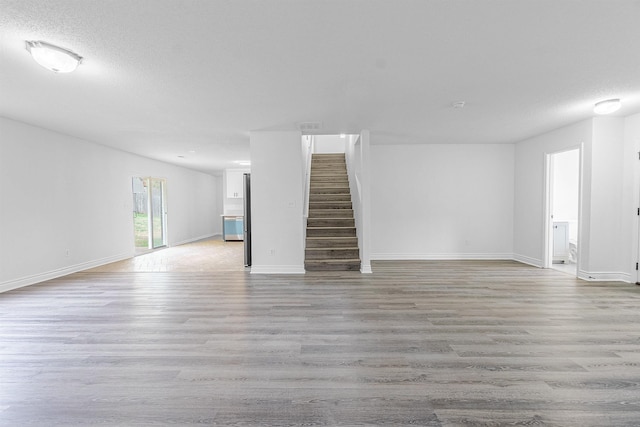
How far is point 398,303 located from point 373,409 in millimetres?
2158

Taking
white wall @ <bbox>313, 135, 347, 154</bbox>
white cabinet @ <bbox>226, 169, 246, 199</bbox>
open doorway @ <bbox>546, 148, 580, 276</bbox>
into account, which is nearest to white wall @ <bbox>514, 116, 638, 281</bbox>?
open doorway @ <bbox>546, 148, 580, 276</bbox>

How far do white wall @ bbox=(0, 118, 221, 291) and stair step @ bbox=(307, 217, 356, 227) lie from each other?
4424 millimetres

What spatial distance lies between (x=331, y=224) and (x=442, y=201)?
2580 mm

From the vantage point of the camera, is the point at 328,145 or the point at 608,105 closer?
the point at 608,105

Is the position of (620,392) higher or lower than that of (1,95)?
lower

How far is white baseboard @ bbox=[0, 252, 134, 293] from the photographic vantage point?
471cm

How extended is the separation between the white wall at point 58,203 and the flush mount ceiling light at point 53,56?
305 centimetres

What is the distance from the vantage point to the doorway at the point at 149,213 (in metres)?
8.70

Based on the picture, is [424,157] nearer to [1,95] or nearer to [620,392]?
[620,392]

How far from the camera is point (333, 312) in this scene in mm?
3645

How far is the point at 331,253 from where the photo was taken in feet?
20.6

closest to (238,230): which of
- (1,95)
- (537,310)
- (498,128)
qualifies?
(1,95)

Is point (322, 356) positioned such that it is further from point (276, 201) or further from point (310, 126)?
point (310, 126)

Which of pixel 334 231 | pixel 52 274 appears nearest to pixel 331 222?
pixel 334 231
